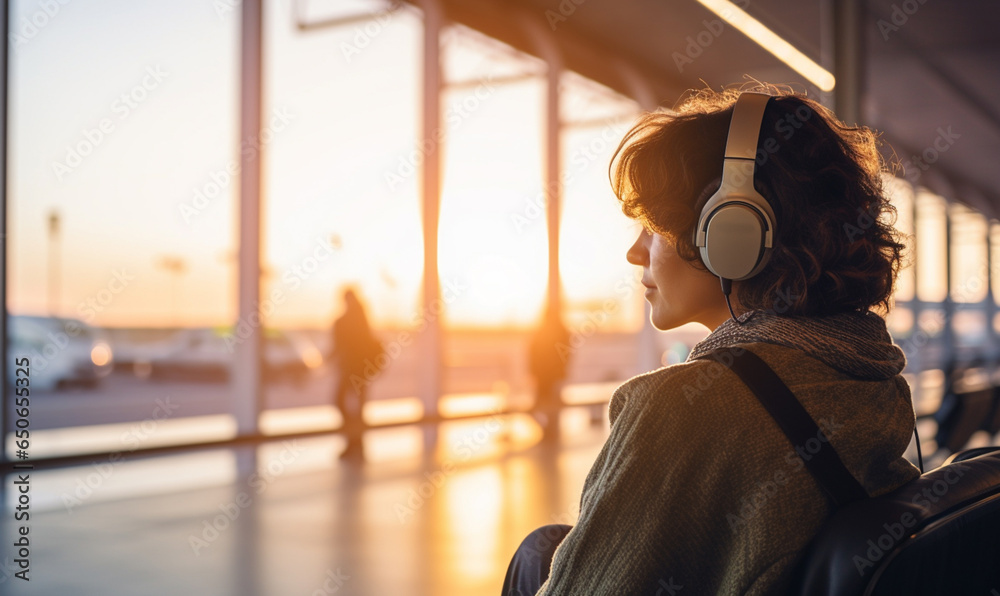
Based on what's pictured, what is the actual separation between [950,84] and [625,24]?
16.6 feet

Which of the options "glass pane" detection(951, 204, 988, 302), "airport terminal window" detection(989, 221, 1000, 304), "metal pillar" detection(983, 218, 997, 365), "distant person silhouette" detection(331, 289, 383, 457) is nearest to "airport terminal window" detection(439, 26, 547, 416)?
"distant person silhouette" detection(331, 289, 383, 457)

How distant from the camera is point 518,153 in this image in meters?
9.48

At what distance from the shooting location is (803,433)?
27.1 inches

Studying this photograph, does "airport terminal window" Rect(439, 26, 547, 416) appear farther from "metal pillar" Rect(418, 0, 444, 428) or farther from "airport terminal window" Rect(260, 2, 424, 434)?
"airport terminal window" Rect(260, 2, 424, 434)

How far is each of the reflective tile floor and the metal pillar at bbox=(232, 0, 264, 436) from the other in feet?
1.70

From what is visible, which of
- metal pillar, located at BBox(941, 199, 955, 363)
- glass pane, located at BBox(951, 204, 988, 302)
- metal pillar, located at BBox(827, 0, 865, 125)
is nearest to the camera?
metal pillar, located at BBox(827, 0, 865, 125)

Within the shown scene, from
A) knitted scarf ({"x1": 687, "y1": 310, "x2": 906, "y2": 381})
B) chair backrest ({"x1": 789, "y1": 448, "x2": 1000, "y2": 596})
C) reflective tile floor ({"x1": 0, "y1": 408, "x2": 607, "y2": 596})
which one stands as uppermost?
knitted scarf ({"x1": 687, "y1": 310, "x2": 906, "y2": 381})

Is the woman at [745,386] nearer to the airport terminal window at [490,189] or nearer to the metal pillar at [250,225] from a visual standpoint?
the metal pillar at [250,225]

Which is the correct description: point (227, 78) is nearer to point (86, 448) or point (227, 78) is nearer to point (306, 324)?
point (86, 448)

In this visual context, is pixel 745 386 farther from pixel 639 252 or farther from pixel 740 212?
pixel 639 252

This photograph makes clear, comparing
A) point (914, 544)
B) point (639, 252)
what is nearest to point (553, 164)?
point (639, 252)

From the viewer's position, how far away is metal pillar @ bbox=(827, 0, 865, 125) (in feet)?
14.4

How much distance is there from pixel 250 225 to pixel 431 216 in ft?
7.20

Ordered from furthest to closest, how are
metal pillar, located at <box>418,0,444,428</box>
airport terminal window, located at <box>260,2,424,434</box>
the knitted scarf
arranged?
metal pillar, located at <box>418,0,444,428</box>
airport terminal window, located at <box>260,2,424,434</box>
the knitted scarf
